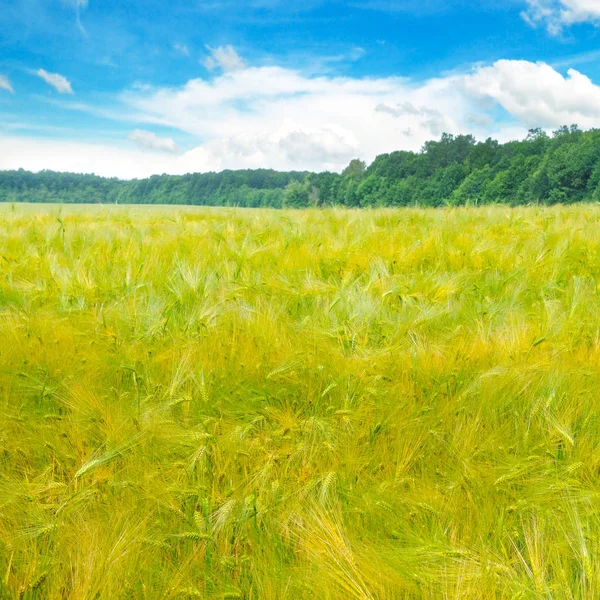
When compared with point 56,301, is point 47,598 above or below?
below

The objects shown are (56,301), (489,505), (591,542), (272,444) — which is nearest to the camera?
(591,542)

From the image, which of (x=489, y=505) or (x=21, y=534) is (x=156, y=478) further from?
(x=489, y=505)

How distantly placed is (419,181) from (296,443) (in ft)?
147

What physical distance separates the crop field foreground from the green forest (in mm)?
21677

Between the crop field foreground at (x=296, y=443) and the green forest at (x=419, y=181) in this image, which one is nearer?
the crop field foreground at (x=296, y=443)

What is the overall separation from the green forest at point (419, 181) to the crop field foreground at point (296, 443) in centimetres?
2168

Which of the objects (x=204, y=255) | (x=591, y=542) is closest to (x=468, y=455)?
(x=591, y=542)

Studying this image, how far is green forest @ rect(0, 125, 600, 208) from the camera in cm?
2927

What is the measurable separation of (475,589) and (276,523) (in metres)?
0.40

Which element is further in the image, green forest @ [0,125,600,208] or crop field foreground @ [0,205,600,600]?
green forest @ [0,125,600,208]

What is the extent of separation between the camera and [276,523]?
1074 mm

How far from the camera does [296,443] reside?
1.33m

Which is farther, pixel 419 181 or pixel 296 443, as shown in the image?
pixel 419 181

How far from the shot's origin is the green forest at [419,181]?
96.0 ft
